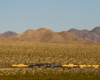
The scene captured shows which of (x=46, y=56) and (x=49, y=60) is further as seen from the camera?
(x=46, y=56)

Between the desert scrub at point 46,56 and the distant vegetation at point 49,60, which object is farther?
the desert scrub at point 46,56

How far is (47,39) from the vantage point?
199 metres

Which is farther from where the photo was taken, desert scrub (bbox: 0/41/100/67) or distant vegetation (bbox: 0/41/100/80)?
desert scrub (bbox: 0/41/100/67)

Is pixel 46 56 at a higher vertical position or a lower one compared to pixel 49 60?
higher

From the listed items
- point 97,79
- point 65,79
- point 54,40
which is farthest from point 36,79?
point 54,40

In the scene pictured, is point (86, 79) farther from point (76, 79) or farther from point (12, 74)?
point (12, 74)

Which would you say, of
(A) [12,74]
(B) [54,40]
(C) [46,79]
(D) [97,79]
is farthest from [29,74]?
(B) [54,40]

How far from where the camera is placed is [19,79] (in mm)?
21547

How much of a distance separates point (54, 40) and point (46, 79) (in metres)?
170

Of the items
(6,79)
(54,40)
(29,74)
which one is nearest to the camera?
(6,79)

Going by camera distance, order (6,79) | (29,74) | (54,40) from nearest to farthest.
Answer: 1. (6,79)
2. (29,74)
3. (54,40)

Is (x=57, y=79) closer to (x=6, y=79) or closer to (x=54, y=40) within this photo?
(x=6, y=79)

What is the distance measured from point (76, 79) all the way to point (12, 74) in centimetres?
751

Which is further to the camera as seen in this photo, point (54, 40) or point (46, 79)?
point (54, 40)
